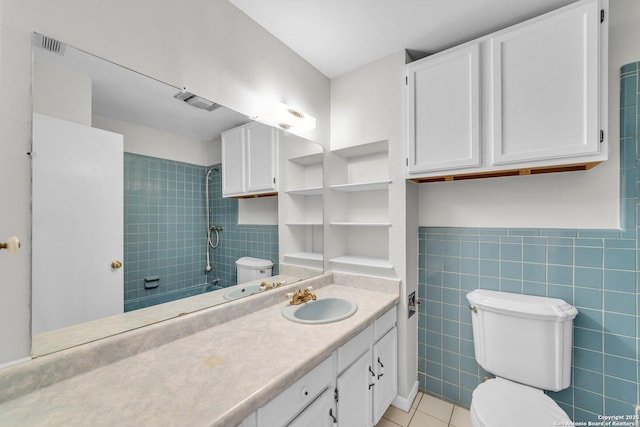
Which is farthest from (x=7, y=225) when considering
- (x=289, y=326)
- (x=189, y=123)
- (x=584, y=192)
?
(x=584, y=192)

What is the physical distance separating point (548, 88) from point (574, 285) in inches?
44.1

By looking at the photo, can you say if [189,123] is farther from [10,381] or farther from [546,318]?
[546,318]

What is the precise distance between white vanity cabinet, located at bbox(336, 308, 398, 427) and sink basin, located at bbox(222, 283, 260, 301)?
609 millimetres

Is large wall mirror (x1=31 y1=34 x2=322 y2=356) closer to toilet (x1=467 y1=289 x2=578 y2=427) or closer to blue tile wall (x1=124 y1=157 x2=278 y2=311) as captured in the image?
blue tile wall (x1=124 y1=157 x2=278 y2=311)

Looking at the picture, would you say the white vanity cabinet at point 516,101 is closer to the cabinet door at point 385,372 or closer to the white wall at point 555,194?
the white wall at point 555,194

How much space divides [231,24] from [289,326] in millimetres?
1648

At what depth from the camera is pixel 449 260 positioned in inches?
74.3

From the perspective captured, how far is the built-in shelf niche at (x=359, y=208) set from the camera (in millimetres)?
2051

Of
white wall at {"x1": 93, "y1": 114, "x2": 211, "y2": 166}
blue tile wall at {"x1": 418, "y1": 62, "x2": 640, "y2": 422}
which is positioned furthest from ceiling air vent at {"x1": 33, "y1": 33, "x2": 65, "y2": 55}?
blue tile wall at {"x1": 418, "y1": 62, "x2": 640, "y2": 422}

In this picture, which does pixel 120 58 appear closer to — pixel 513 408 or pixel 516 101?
pixel 516 101

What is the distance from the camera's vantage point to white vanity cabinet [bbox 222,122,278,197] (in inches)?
55.8

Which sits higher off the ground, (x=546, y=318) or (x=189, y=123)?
(x=189, y=123)

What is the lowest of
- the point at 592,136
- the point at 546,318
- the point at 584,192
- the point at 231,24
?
the point at 546,318

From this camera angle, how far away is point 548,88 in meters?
1.34
